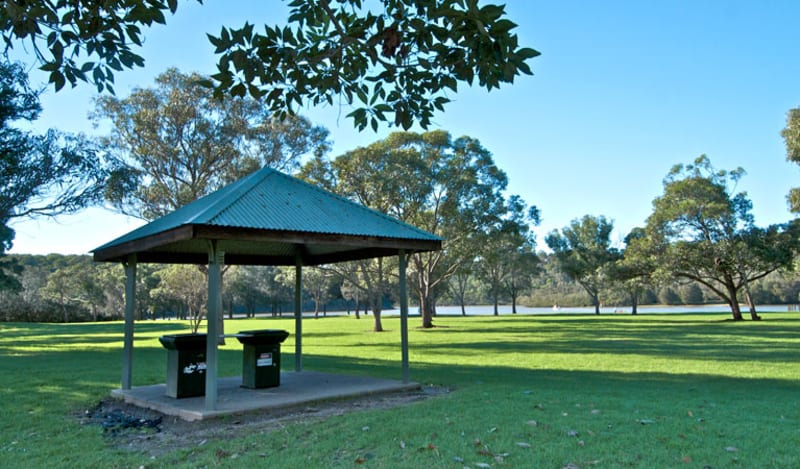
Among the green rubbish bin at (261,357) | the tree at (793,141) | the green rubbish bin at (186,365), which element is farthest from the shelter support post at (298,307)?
the tree at (793,141)

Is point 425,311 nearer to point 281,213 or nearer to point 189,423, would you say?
point 281,213

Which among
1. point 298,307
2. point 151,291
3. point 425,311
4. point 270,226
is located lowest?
point 425,311

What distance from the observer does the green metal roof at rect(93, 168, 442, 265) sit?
25.0ft

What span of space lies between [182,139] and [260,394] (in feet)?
54.2

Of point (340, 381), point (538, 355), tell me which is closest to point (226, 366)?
point (340, 381)

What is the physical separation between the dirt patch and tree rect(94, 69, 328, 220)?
49.6 feet

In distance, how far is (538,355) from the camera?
618 inches

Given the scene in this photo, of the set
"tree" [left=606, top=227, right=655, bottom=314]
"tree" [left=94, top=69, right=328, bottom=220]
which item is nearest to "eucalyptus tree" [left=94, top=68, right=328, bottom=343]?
"tree" [left=94, top=69, right=328, bottom=220]

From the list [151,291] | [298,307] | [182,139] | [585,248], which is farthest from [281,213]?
[585,248]

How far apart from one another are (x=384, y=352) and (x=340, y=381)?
25.7 feet

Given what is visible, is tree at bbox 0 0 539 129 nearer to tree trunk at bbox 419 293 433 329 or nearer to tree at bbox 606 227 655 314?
tree trunk at bbox 419 293 433 329

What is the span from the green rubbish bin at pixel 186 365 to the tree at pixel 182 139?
569 inches

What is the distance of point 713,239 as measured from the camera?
1358 inches

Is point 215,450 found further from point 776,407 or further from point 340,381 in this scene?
point 776,407
